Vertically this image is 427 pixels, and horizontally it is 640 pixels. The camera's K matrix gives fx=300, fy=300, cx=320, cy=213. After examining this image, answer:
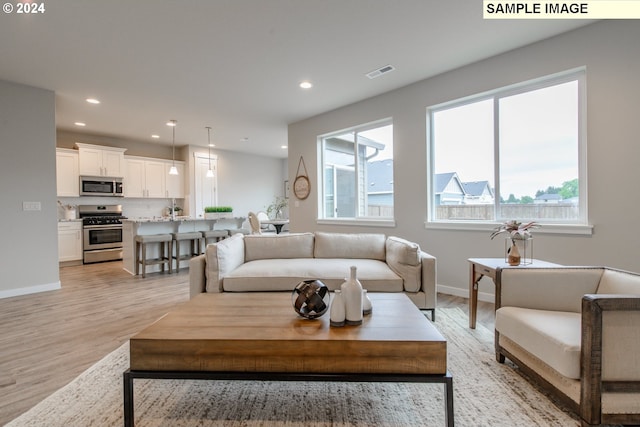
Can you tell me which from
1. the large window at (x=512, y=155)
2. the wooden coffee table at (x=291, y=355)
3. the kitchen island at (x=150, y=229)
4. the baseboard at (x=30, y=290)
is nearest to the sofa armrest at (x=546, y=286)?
the wooden coffee table at (x=291, y=355)

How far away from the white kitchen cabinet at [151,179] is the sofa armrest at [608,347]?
7951 mm

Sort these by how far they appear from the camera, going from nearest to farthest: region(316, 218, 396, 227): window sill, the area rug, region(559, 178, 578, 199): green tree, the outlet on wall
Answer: the area rug, region(559, 178, 578, 199): green tree, the outlet on wall, region(316, 218, 396, 227): window sill

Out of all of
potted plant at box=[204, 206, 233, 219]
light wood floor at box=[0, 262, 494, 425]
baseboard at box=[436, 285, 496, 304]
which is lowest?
light wood floor at box=[0, 262, 494, 425]

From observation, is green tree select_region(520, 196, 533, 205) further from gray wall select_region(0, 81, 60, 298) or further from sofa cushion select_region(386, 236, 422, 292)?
gray wall select_region(0, 81, 60, 298)

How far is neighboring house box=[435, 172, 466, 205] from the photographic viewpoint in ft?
12.5

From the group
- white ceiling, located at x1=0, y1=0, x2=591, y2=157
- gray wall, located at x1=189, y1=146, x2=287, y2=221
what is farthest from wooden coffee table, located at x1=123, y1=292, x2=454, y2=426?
gray wall, located at x1=189, y1=146, x2=287, y2=221

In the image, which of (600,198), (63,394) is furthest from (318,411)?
(600,198)

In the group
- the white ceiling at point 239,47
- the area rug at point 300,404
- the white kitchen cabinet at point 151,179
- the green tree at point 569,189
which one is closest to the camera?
the area rug at point 300,404

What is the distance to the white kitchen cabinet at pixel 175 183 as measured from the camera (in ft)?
24.9

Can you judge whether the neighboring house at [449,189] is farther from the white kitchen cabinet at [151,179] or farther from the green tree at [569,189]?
the white kitchen cabinet at [151,179]

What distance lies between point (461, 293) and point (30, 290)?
559cm

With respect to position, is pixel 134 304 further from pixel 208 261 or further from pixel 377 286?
pixel 377 286

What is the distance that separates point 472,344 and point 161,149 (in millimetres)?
8008

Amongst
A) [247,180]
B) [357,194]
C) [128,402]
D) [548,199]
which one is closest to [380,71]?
[357,194]
